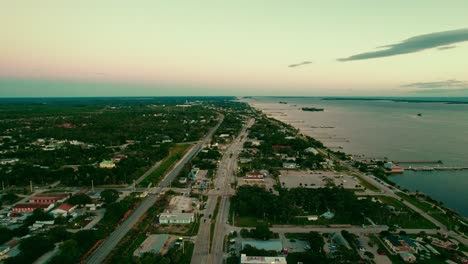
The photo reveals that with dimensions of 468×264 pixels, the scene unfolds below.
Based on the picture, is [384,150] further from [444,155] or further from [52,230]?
[52,230]

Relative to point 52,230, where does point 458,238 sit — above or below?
below

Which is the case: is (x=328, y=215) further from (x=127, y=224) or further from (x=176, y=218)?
(x=127, y=224)

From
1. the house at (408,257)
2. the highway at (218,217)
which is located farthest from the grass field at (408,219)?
the highway at (218,217)

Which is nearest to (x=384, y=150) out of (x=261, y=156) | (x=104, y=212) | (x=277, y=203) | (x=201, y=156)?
(x=261, y=156)

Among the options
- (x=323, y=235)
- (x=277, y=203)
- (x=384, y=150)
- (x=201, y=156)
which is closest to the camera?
(x=323, y=235)

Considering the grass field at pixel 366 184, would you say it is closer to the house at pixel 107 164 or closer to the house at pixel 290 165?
the house at pixel 290 165

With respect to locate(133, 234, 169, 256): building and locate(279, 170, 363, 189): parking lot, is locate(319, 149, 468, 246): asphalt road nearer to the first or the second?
locate(279, 170, 363, 189): parking lot

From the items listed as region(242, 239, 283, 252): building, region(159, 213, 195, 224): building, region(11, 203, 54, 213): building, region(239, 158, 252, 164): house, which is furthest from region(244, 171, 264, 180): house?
region(11, 203, 54, 213): building
